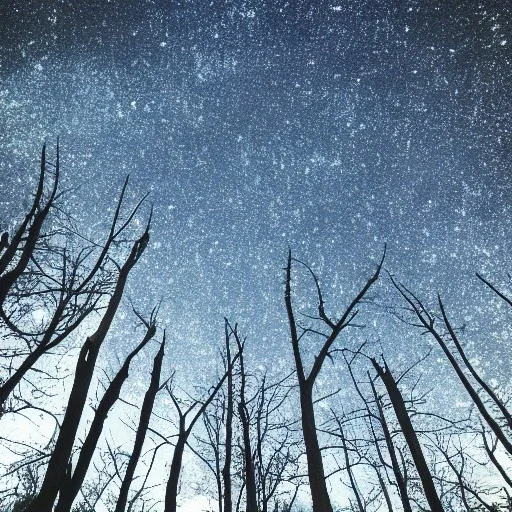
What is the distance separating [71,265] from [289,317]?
5.55 metres

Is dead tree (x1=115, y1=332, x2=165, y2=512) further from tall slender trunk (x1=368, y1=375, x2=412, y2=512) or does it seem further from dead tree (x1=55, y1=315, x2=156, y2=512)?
tall slender trunk (x1=368, y1=375, x2=412, y2=512)

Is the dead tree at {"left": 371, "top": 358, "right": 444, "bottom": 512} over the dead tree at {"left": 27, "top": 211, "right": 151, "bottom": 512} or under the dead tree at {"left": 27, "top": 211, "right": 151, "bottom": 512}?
over

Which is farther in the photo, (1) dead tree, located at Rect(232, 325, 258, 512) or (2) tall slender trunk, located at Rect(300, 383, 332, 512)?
(1) dead tree, located at Rect(232, 325, 258, 512)

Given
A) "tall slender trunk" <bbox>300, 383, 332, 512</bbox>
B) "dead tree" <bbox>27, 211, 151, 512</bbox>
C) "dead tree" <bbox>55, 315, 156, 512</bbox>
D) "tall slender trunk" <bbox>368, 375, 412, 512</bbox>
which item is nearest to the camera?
"dead tree" <bbox>27, 211, 151, 512</bbox>

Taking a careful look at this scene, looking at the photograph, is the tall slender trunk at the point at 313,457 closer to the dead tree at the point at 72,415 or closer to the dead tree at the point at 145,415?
the dead tree at the point at 145,415

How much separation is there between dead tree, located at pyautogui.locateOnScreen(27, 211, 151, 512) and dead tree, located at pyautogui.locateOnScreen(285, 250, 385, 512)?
4336mm

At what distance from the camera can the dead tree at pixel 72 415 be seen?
3.77 m

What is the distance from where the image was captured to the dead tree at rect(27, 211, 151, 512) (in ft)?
12.4

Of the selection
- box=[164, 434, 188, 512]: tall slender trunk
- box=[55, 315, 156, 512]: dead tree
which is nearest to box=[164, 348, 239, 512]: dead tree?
box=[164, 434, 188, 512]: tall slender trunk

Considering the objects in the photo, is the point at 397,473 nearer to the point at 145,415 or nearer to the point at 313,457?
the point at 313,457

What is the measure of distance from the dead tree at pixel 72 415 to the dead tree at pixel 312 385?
434 centimetres

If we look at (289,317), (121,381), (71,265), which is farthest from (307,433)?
(71,265)

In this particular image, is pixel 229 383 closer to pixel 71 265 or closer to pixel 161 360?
pixel 161 360

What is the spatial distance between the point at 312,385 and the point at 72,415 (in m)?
5.04
